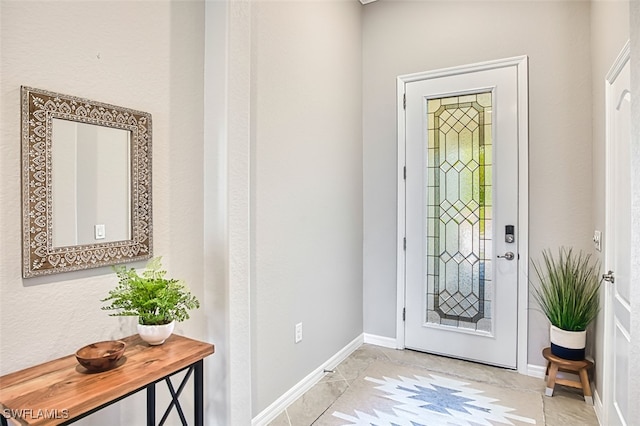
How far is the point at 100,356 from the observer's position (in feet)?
3.94

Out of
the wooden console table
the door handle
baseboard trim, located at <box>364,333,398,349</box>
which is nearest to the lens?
the wooden console table

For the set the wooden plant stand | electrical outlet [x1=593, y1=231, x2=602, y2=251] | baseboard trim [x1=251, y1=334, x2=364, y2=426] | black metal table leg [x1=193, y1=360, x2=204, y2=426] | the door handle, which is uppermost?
electrical outlet [x1=593, y1=231, x2=602, y2=251]

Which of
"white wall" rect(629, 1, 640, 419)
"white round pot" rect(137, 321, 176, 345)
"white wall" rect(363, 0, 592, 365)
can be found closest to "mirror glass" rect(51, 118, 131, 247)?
"white round pot" rect(137, 321, 176, 345)

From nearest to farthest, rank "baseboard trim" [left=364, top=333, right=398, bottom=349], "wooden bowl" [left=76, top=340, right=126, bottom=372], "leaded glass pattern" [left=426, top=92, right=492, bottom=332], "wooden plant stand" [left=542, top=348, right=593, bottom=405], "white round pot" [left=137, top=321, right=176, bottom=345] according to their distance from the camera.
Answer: "wooden bowl" [left=76, top=340, right=126, bottom=372] → "white round pot" [left=137, top=321, right=176, bottom=345] → "wooden plant stand" [left=542, top=348, right=593, bottom=405] → "leaded glass pattern" [left=426, top=92, right=492, bottom=332] → "baseboard trim" [left=364, top=333, right=398, bottom=349]

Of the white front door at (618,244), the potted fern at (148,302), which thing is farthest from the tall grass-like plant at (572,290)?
the potted fern at (148,302)

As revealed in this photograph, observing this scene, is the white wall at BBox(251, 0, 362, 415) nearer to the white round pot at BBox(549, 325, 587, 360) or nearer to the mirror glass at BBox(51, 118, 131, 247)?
the mirror glass at BBox(51, 118, 131, 247)

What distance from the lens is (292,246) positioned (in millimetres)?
2527

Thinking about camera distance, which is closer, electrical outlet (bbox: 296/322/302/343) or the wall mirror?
the wall mirror

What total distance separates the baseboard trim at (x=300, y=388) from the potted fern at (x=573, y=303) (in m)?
1.53

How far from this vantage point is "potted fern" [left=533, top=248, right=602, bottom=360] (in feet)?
8.04

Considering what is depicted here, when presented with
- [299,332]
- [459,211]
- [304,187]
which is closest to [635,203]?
[459,211]

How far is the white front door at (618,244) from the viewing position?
67.5 inches

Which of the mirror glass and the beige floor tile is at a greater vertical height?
the mirror glass

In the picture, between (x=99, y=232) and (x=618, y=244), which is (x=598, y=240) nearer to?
(x=618, y=244)
